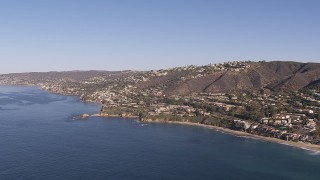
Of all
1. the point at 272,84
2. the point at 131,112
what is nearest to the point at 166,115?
the point at 131,112

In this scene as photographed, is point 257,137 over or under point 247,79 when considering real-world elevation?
under

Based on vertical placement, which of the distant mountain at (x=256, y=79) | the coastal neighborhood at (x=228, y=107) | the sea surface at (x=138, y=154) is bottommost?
the sea surface at (x=138, y=154)

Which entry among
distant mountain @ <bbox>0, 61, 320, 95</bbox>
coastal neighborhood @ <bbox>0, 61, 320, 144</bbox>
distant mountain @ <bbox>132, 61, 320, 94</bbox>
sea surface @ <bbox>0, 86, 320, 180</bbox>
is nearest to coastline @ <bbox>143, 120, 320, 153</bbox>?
coastal neighborhood @ <bbox>0, 61, 320, 144</bbox>

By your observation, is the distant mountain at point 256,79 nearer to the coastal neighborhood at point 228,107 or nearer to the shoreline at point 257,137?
the coastal neighborhood at point 228,107

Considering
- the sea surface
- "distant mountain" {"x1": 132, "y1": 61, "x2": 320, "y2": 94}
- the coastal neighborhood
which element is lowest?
the sea surface

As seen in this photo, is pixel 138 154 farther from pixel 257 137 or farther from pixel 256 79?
pixel 256 79

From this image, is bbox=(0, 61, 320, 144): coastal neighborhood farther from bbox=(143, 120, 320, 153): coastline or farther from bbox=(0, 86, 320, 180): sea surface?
bbox=(0, 86, 320, 180): sea surface

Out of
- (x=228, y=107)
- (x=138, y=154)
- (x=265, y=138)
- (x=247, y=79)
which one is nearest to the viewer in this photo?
(x=138, y=154)

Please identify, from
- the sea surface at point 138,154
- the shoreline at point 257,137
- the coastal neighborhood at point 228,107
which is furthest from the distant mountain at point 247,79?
the sea surface at point 138,154

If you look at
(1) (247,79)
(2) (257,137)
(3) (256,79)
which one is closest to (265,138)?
(2) (257,137)

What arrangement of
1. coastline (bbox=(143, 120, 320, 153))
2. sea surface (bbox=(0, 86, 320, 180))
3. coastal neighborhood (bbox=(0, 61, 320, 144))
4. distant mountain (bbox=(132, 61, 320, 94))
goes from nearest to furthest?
1. sea surface (bbox=(0, 86, 320, 180))
2. coastline (bbox=(143, 120, 320, 153))
3. coastal neighborhood (bbox=(0, 61, 320, 144))
4. distant mountain (bbox=(132, 61, 320, 94))
